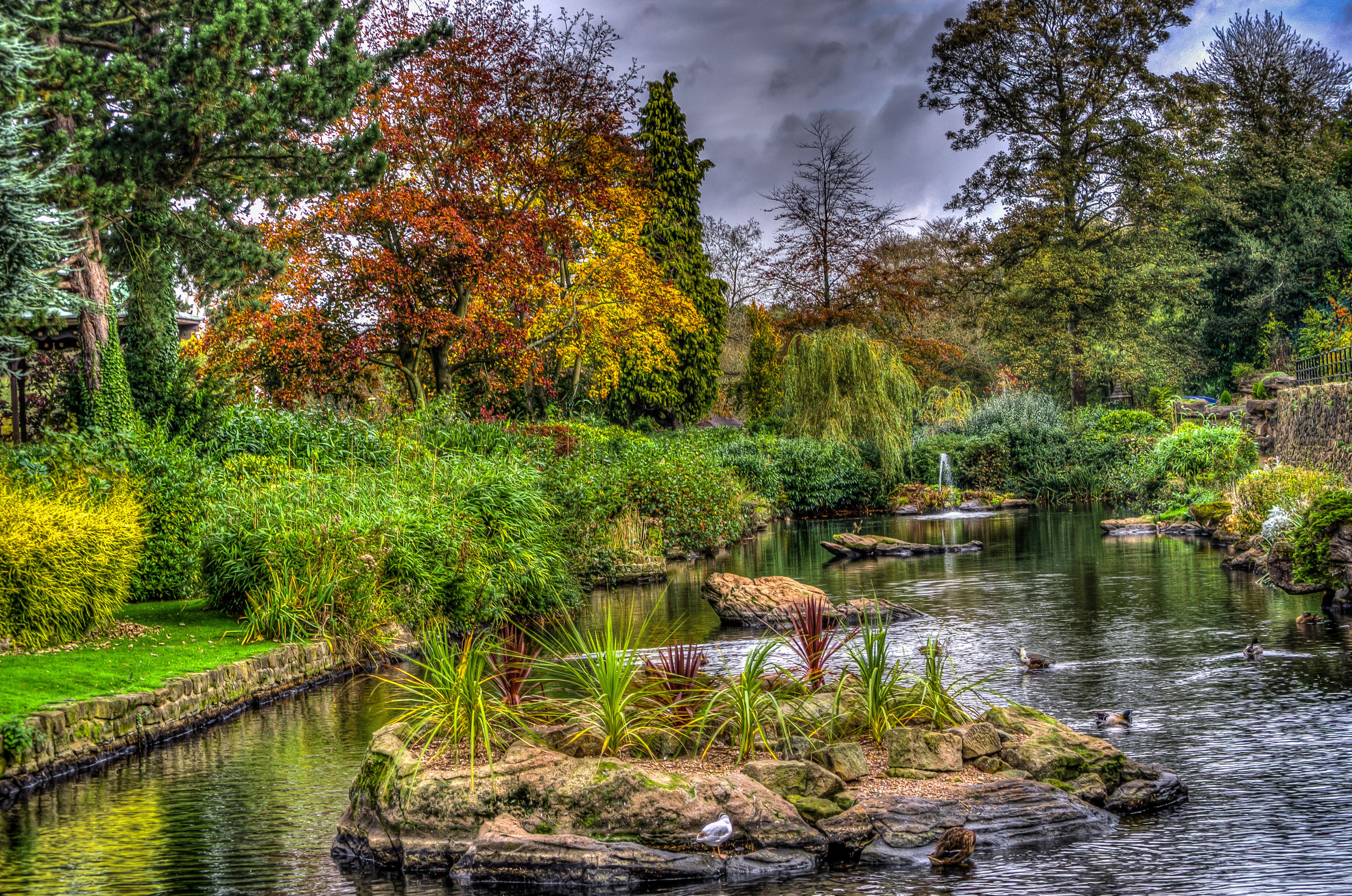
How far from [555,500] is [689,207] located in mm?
22548

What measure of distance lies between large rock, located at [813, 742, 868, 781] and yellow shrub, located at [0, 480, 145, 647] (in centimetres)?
711

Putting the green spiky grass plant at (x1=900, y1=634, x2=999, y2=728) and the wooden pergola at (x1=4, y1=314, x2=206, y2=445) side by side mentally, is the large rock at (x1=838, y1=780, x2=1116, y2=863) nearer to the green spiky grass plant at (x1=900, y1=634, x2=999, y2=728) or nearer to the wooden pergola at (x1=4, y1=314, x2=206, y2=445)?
the green spiky grass plant at (x1=900, y1=634, x2=999, y2=728)

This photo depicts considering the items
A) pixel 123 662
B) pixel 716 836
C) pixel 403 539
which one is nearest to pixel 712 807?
pixel 716 836

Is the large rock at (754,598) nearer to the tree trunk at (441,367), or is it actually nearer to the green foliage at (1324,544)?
the green foliage at (1324,544)

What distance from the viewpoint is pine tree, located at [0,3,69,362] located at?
9758mm

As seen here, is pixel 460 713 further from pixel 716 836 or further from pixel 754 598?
pixel 754 598

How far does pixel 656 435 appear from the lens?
30.7m

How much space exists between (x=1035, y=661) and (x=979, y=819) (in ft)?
15.5

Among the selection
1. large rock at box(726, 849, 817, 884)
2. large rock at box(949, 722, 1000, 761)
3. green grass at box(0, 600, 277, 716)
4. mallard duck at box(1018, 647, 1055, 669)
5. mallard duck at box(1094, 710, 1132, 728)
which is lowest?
large rock at box(726, 849, 817, 884)

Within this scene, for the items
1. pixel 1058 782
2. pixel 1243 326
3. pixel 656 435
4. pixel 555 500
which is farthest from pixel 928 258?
pixel 1058 782

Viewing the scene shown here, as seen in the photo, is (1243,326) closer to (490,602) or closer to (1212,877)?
(490,602)

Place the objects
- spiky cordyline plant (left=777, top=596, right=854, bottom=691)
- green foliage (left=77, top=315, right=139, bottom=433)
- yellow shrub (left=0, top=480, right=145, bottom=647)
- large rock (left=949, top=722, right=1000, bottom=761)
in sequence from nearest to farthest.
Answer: large rock (left=949, top=722, right=1000, bottom=761)
spiky cordyline plant (left=777, top=596, right=854, bottom=691)
yellow shrub (left=0, top=480, right=145, bottom=647)
green foliage (left=77, top=315, right=139, bottom=433)

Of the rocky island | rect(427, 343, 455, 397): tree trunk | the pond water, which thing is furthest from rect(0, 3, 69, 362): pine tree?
rect(427, 343, 455, 397): tree trunk

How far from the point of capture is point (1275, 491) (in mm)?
18219
